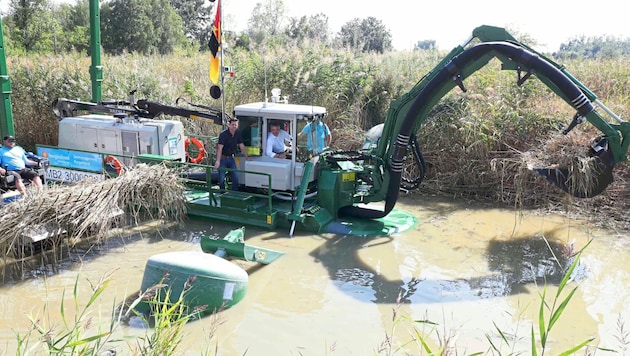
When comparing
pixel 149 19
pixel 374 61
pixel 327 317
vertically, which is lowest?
pixel 327 317

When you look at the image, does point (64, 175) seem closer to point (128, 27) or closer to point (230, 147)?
point (230, 147)

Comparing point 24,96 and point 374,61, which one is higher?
point 374,61

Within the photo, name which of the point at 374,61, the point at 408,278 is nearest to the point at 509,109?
the point at 374,61

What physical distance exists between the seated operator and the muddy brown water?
1.38m

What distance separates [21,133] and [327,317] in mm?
12930

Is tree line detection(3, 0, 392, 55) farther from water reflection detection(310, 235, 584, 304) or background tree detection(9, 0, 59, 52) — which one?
water reflection detection(310, 235, 584, 304)

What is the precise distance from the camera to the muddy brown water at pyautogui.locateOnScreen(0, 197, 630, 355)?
546cm

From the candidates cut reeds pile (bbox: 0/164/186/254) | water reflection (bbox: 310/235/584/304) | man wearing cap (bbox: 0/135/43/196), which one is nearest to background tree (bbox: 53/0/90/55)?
man wearing cap (bbox: 0/135/43/196)

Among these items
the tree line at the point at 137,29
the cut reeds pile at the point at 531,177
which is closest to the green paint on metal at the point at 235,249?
the cut reeds pile at the point at 531,177

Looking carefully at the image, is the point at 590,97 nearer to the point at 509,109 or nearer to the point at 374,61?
the point at 509,109

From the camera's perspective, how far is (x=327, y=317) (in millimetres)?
5938

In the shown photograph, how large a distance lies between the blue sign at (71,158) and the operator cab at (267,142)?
9.13ft

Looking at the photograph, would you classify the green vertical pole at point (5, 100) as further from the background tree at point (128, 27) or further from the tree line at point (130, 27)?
the background tree at point (128, 27)

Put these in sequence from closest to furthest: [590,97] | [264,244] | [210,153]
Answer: [590,97]
[264,244]
[210,153]
